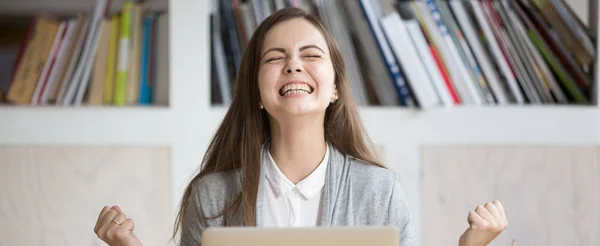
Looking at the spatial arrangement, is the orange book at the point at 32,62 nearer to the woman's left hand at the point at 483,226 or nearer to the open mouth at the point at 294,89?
the open mouth at the point at 294,89

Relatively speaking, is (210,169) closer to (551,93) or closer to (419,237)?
(419,237)

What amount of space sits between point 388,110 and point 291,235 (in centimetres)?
140

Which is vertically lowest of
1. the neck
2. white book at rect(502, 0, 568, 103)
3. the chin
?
the neck

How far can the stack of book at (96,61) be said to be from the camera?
238cm

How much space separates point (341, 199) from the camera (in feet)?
5.07

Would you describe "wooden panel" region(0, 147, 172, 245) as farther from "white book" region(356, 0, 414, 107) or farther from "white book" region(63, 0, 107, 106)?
"white book" region(356, 0, 414, 107)

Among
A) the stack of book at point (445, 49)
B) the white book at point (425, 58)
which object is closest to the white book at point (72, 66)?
the stack of book at point (445, 49)

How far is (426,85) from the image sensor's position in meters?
2.41

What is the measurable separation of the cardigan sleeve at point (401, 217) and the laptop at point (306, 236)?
508 millimetres

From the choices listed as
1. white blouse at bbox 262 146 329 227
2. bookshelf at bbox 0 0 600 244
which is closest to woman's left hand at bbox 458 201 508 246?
white blouse at bbox 262 146 329 227

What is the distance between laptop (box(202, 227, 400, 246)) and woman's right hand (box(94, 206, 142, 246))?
361mm

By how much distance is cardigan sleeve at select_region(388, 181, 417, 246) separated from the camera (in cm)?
157

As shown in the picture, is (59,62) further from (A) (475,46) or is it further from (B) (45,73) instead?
(A) (475,46)

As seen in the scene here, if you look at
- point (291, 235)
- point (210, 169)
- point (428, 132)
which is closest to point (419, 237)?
point (428, 132)
